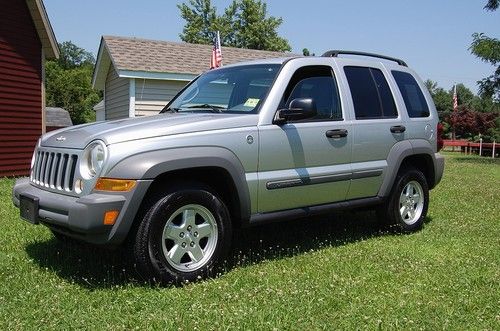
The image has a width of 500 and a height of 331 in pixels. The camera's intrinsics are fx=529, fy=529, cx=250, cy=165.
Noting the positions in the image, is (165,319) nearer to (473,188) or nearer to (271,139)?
(271,139)

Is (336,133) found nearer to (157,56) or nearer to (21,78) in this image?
(21,78)

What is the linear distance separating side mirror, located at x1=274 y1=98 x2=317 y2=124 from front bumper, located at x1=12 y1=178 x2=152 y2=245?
1.42 meters

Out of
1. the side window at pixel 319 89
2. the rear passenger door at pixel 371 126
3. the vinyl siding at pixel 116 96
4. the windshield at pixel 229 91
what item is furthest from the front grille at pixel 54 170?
the vinyl siding at pixel 116 96

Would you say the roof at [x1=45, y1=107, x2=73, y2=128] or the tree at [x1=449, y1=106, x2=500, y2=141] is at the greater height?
the tree at [x1=449, y1=106, x2=500, y2=141]

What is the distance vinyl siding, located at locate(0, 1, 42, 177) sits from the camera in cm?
1290

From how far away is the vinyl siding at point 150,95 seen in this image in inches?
661

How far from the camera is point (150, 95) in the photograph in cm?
1697

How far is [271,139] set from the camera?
4.64 meters

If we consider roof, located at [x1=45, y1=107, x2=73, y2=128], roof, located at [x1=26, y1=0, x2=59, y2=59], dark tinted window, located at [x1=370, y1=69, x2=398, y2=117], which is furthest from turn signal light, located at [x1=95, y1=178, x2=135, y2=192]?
roof, located at [x1=45, y1=107, x2=73, y2=128]

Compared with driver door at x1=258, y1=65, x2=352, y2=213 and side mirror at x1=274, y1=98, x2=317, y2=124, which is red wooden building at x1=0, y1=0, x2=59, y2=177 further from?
side mirror at x1=274, y1=98, x2=317, y2=124

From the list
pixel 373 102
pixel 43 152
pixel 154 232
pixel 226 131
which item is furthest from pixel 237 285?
pixel 373 102

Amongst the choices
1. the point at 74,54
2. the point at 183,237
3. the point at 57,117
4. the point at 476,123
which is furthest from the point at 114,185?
the point at 74,54

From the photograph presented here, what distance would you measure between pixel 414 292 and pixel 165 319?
190cm

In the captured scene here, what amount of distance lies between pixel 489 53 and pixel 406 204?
64.6 feet
